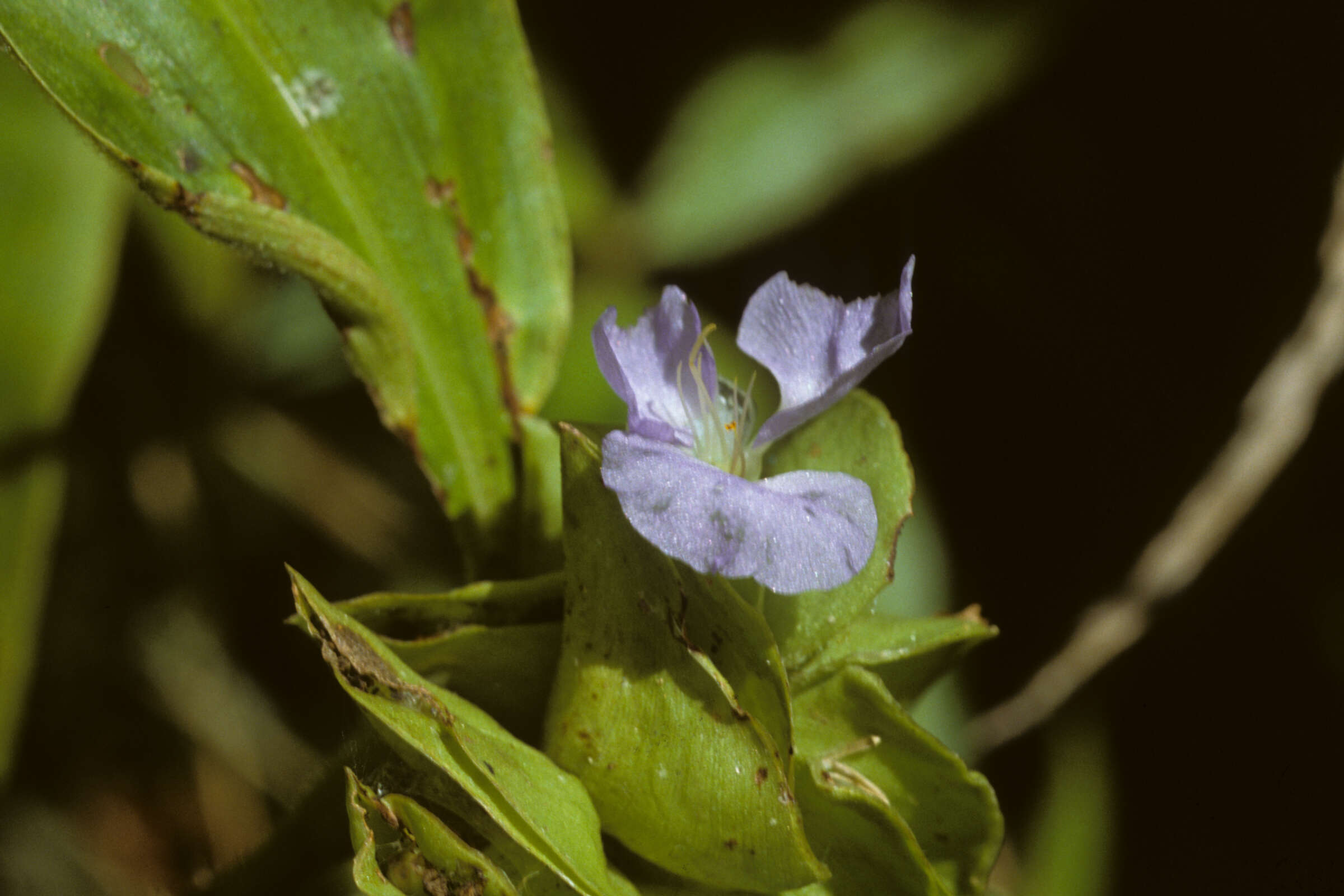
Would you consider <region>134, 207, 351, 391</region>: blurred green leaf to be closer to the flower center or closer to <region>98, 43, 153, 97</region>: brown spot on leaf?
<region>98, 43, 153, 97</region>: brown spot on leaf

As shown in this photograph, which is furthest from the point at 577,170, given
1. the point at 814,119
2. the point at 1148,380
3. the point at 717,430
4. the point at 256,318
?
the point at 717,430

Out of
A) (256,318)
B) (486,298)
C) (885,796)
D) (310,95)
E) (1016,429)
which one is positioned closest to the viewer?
(885,796)

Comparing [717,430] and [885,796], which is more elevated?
[717,430]

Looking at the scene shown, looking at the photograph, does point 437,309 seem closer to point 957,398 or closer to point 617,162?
point 957,398

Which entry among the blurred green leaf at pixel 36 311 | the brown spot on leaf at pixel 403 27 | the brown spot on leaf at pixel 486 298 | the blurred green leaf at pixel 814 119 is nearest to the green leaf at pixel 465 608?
the brown spot on leaf at pixel 486 298

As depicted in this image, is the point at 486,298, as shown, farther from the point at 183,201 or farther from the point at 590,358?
the point at 590,358

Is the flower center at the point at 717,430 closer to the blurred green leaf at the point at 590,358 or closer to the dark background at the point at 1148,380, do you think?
the blurred green leaf at the point at 590,358
